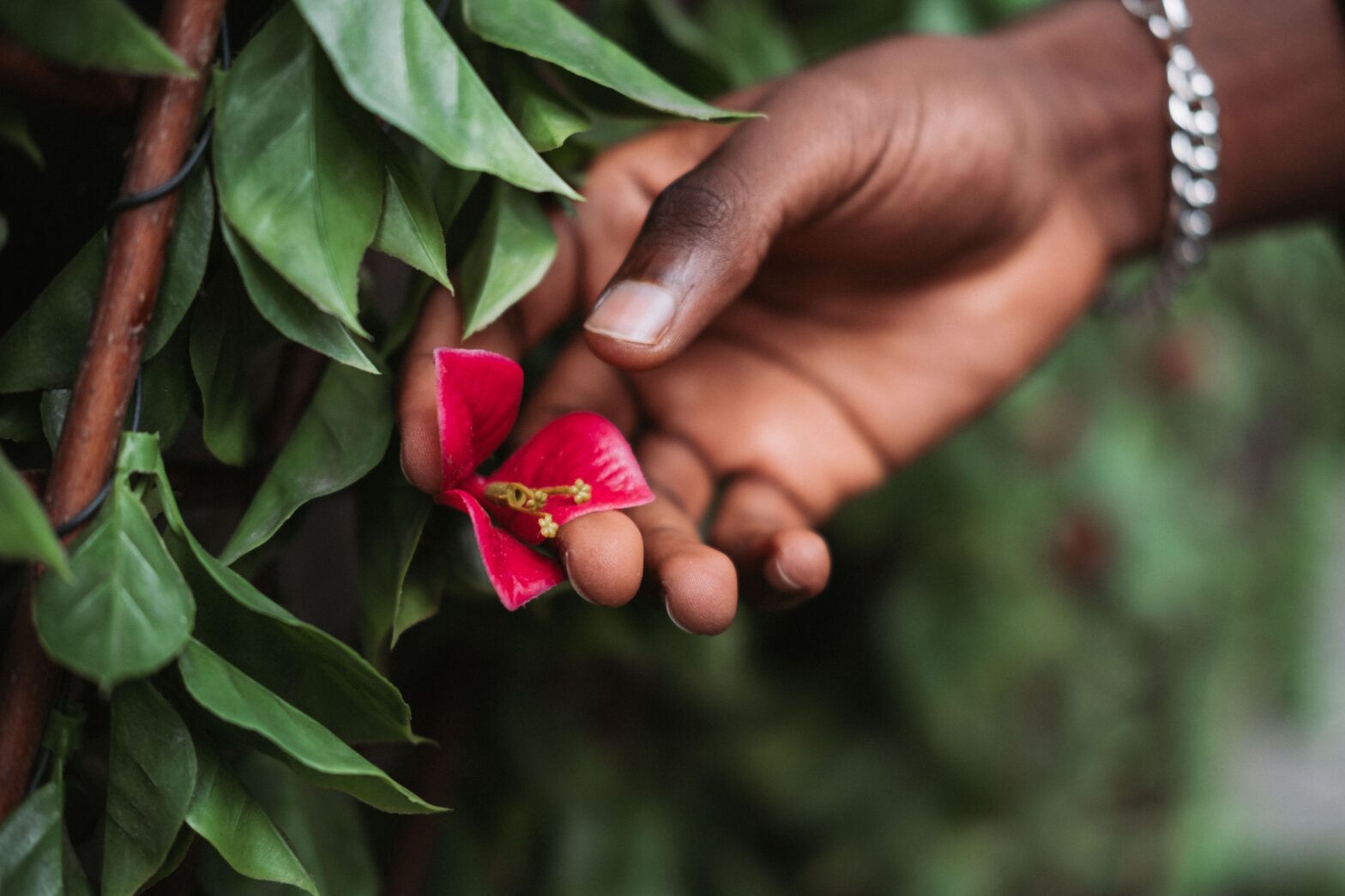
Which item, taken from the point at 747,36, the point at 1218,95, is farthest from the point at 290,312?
the point at 1218,95

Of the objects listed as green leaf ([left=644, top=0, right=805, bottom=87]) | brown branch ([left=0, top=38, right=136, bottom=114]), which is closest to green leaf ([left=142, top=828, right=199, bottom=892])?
brown branch ([left=0, top=38, right=136, bottom=114])

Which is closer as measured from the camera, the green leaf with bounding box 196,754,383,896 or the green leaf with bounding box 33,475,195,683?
the green leaf with bounding box 33,475,195,683

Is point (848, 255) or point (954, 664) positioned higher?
point (848, 255)

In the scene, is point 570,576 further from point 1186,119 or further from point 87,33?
point 1186,119

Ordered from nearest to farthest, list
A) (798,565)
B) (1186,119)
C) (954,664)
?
(798,565), (1186,119), (954,664)

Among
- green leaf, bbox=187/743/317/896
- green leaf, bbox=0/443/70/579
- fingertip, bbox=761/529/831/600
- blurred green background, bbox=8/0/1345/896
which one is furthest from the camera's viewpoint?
blurred green background, bbox=8/0/1345/896

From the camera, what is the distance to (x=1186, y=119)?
2.58 ft

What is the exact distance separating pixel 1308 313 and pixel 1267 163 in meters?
0.74

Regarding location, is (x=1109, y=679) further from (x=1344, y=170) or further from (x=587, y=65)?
(x=587, y=65)

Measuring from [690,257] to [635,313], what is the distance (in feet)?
0.10

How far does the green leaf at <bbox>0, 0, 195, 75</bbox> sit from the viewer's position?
10.5 inches

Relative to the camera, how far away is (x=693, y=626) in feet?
1.29

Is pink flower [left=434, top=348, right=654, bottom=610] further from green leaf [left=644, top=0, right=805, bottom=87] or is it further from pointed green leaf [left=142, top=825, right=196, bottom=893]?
green leaf [left=644, top=0, right=805, bottom=87]

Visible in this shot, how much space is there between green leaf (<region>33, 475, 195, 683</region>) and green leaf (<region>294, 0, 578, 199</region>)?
0.14 metres
